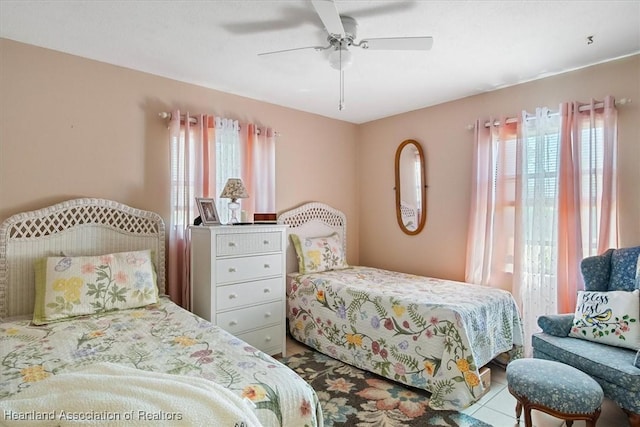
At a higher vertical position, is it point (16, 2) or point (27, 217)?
point (16, 2)

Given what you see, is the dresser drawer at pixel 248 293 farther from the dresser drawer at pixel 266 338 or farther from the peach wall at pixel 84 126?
the peach wall at pixel 84 126

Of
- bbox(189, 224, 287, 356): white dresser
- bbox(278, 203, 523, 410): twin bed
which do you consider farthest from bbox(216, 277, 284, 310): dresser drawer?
bbox(278, 203, 523, 410): twin bed

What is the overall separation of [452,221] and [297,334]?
1.97 metres

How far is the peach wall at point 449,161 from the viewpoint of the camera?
250 centimetres

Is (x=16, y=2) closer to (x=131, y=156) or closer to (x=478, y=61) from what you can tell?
(x=131, y=156)

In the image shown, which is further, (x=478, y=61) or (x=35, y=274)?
(x=478, y=61)

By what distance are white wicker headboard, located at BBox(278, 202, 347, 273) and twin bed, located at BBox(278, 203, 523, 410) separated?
0.03 meters

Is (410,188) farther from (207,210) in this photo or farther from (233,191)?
(207,210)

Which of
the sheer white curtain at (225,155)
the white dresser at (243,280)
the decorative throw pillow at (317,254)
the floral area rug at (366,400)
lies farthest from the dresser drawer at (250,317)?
the sheer white curtain at (225,155)

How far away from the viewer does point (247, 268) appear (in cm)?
279

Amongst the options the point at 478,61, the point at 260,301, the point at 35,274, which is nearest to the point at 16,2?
the point at 35,274

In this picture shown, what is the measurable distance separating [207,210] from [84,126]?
110cm

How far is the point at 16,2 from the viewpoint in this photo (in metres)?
1.87

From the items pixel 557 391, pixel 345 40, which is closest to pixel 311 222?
pixel 345 40
